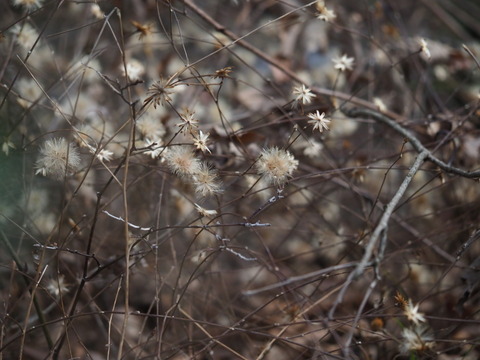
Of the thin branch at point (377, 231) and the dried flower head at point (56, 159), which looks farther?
the dried flower head at point (56, 159)

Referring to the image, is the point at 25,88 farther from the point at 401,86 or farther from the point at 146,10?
the point at 401,86

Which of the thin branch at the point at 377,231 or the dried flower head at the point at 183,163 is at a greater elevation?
the dried flower head at the point at 183,163

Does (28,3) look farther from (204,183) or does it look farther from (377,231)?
(377,231)

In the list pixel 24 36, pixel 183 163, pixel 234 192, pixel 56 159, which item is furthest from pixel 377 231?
pixel 24 36

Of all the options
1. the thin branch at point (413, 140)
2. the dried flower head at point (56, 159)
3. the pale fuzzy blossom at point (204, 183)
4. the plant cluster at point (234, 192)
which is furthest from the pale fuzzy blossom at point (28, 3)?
the thin branch at point (413, 140)

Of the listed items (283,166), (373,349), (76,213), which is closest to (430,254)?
(373,349)

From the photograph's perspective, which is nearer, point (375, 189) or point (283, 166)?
point (283, 166)

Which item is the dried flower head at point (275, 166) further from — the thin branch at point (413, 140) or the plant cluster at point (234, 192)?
the thin branch at point (413, 140)

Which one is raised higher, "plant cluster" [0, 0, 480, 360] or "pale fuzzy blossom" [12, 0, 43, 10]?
"pale fuzzy blossom" [12, 0, 43, 10]

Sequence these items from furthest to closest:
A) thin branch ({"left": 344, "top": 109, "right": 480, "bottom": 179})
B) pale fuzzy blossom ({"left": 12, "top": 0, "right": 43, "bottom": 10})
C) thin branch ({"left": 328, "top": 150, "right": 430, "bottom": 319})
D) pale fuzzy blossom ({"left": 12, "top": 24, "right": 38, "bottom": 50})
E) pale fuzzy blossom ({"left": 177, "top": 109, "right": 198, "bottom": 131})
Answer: pale fuzzy blossom ({"left": 12, "top": 24, "right": 38, "bottom": 50}) → pale fuzzy blossom ({"left": 12, "top": 0, "right": 43, "bottom": 10}) → thin branch ({"left": 344, "top": 109, "right": 480, "bottom": 179}) → pale fuzzy blossom ({"left": 177, "top": 109, "right": 198, "bottom": 131}) → thin branch ({"left": 328, "top": 150, "right": 430, "bottom": 319})

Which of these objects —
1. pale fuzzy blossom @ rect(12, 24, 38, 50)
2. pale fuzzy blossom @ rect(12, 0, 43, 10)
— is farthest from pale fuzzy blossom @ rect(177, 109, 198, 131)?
pale fuzzy blossom @ rect(12, 24, 38, 50)

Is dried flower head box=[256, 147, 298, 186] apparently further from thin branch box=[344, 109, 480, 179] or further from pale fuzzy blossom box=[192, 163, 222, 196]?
thin branch box=[344, 109, 480, 179]

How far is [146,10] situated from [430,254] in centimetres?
162

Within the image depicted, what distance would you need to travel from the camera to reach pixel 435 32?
3.22 metres
